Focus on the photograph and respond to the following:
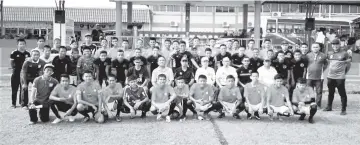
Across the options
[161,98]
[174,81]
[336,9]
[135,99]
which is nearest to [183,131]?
[161,98]

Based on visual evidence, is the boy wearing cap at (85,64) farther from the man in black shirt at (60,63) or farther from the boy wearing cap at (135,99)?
the boy wearing cap at (135,99)

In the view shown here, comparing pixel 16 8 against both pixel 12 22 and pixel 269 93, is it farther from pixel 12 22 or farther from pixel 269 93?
pixel 269 93

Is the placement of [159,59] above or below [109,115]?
above

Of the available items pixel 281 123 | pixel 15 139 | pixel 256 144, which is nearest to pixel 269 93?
pixel 281 123

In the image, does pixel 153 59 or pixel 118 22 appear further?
pixel 118 22

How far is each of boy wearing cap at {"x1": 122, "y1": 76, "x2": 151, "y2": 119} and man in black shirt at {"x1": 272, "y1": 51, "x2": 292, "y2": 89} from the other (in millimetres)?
3338

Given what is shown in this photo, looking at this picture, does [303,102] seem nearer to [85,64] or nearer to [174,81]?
[174,81]

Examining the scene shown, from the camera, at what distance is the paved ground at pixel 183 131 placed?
6.30 metres

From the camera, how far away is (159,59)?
9078mm

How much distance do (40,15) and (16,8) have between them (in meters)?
2.02

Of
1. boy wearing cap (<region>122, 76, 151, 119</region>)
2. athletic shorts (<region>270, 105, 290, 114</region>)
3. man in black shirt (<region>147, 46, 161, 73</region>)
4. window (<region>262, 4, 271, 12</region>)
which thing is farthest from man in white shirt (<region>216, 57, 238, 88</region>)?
window (<region>262, 4, 271, 12</region>)

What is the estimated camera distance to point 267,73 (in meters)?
9.18

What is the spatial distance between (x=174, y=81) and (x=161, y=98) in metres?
1.25

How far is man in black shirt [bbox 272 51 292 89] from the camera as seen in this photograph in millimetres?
9547
